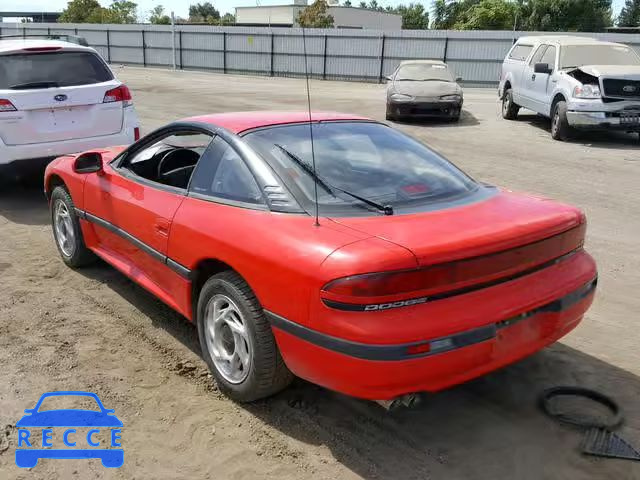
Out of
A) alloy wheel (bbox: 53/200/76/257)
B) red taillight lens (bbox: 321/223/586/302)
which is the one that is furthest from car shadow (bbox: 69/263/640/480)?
alloy wheel (bbox: 53/200/76/257)

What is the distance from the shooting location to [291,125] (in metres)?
3.71

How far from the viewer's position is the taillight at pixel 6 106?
6.54 m

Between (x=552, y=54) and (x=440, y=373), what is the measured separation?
40.8ft

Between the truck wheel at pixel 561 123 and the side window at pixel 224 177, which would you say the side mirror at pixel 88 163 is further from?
the truck wheel at pixel 561 123

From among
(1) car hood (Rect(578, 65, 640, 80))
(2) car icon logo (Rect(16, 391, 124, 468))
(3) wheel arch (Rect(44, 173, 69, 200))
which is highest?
(1) car hood (Rect(578, 65, 640, 80))

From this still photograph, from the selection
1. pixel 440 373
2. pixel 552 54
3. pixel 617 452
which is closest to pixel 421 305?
pixel 440 373

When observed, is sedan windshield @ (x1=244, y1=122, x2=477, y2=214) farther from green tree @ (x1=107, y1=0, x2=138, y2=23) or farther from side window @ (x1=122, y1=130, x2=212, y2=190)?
green tree @ (x1=107, y1=0, x2=138, y2=23)

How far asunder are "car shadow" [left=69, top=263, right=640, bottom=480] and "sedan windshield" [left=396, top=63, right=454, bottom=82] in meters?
12.1

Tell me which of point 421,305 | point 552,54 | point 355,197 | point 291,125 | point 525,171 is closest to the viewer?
point 421,305

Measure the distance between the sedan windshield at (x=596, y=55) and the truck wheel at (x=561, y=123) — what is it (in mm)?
1094

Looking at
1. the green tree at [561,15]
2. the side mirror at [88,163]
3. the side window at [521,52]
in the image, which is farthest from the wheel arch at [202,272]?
the green tree at [561,15]

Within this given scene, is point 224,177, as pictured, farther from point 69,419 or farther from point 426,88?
point 426,88

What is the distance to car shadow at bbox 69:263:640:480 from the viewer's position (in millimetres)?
2793

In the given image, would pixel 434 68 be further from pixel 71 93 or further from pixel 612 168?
pixel 71 93
